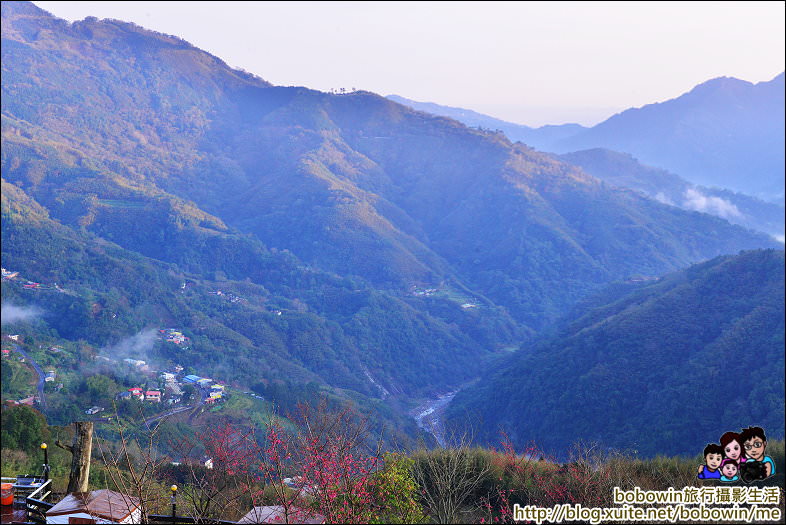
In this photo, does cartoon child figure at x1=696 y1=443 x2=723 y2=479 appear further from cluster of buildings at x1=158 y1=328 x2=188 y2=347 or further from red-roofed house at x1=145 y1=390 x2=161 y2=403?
cluster of buildings at x1=158 y1=328 x2=188 y2=347

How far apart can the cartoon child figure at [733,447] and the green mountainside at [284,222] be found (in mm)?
49318

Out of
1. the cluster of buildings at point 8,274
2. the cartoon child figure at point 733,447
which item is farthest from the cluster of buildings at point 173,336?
the cartoon child figure at point 733,447

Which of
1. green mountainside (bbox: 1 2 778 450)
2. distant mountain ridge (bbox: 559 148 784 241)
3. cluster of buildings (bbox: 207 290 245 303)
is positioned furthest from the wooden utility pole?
distant mountain ridge (bbox: 559 148 784 241)

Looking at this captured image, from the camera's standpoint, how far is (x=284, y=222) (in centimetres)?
12350

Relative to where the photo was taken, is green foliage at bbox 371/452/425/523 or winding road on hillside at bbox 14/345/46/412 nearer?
green foliage at bbox 371/452/425/523

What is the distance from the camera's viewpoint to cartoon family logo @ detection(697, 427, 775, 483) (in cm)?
653

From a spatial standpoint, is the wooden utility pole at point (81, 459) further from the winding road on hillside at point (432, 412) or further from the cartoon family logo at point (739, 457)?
the winding road on hillside at point (432, 412)

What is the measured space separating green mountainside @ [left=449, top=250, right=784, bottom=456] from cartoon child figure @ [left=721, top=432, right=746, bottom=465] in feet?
98.8

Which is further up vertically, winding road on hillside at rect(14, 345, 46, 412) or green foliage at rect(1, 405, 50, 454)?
winding road on hillside at rect(14, 345, 46, 412)

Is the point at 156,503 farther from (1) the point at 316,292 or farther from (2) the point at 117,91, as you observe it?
(2) the point at 117,91

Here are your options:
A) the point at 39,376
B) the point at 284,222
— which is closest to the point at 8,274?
the point at 39,376

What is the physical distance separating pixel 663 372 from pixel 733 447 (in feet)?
142

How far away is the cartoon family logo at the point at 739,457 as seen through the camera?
6.53 m

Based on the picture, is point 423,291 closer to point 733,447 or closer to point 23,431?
point 23,431
